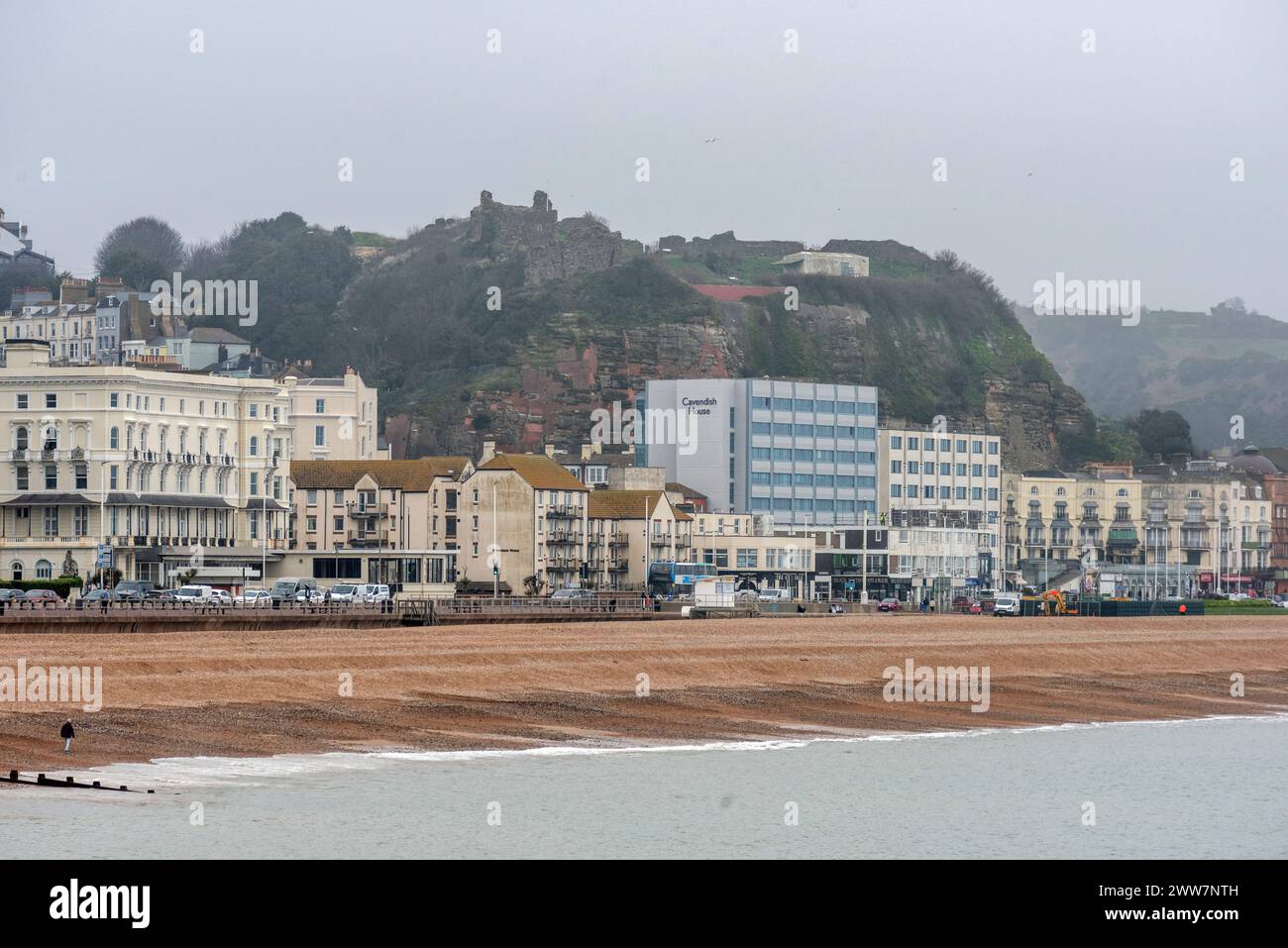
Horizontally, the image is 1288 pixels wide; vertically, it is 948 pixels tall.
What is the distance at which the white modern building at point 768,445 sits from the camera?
16288 cm

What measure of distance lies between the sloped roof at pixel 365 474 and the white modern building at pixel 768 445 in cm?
3784

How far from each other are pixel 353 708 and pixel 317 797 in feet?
40.0

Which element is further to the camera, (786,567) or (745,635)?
(786,567)

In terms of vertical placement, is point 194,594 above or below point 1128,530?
below

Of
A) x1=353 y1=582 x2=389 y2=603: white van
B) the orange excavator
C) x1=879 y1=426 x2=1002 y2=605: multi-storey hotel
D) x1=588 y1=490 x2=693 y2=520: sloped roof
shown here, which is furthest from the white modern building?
x1=353 y1=582 x2=389 y2=603: white van

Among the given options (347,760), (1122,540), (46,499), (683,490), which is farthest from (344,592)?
(1122,540)

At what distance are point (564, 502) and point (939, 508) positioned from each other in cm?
5635

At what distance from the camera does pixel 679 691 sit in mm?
58281

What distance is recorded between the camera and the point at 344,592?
102812 mm

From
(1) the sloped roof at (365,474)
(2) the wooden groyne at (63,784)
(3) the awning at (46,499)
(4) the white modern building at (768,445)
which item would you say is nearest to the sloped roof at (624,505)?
(1) the sloped roof at (365,474)

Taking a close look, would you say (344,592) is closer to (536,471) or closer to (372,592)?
(372,592)

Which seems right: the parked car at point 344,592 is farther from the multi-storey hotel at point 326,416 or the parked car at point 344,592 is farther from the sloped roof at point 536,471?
the multi-storey hotel at point 326,416
